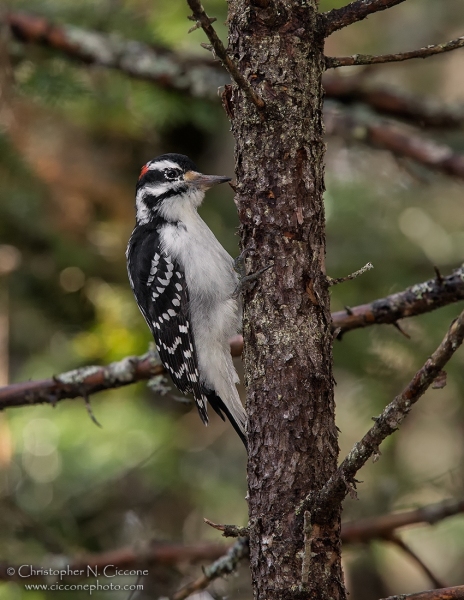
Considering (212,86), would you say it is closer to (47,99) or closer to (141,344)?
(47,99)

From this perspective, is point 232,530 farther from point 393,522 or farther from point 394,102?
point 394,102

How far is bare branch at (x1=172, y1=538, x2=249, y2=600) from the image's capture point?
2980 mm

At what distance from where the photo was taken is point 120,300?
4.99 m

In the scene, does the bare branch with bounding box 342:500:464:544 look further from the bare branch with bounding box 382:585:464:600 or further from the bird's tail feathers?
the bare branch with bounding box 382:585:464:600

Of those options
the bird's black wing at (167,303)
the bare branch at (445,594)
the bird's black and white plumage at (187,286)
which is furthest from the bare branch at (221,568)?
the bare branch at (445,594)

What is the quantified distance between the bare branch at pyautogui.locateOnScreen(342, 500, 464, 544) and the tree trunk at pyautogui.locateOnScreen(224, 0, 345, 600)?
1.24 m

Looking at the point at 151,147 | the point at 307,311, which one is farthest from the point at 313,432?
the point at 151,147

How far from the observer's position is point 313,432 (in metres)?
2.06

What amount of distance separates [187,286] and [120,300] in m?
1.12

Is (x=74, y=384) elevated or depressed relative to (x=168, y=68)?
depressed

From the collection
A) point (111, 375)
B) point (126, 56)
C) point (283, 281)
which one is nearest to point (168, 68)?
point (126, 56)

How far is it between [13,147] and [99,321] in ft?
4.18

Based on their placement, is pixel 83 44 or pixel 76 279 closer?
pixel 83 44

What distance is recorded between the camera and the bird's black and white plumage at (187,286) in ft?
12.5
